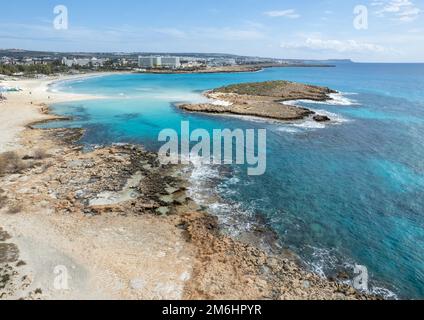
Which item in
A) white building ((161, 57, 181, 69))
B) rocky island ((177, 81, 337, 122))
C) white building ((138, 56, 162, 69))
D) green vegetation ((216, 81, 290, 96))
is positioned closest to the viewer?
rocky island ((177, 81, 337, 122))

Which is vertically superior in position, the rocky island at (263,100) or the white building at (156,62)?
the white building at (156,62)

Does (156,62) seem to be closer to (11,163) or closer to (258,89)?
(258,89)

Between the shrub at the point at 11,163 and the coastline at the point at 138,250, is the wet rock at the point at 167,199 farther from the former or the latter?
the shrub at the point at 11,163

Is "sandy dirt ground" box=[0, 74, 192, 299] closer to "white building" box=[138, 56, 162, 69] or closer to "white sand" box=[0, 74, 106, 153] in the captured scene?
"white sand" box=[0, 74, 106, 153]

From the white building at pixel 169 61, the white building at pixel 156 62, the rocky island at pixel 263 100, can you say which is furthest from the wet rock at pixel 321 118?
the white building at pixel 169 61

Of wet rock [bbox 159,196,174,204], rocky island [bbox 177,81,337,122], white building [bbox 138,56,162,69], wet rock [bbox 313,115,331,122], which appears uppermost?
white building [bbox 138,56,162,69]

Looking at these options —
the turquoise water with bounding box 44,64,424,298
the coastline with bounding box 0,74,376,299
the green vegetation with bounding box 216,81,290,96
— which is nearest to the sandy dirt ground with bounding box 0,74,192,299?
the coastline with bounding box 0,74,376,299
